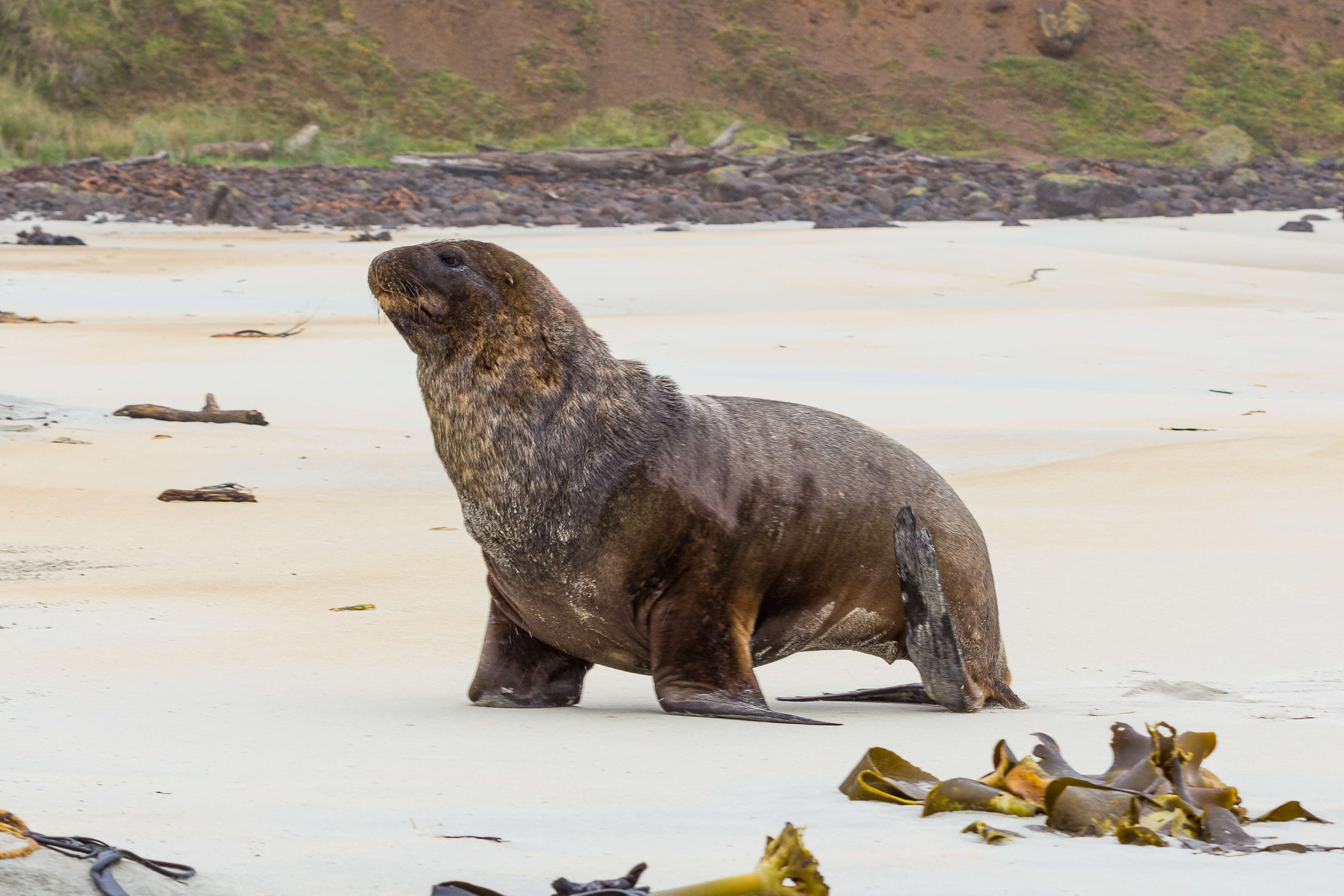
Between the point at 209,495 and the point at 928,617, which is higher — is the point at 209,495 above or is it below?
below

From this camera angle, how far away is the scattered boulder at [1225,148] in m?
42.2

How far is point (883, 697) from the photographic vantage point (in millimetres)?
4488

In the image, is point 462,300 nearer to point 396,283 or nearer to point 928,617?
point 396,283

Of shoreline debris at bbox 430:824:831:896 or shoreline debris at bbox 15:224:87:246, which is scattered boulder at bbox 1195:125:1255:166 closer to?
shoreline debris at bbox 15:224:87:246

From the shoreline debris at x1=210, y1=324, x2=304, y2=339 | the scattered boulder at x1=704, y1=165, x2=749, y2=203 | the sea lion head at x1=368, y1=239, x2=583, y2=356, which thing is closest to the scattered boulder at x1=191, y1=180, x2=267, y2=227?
the scattered boulder at x1=704, y1=165, x2=749, y2=203

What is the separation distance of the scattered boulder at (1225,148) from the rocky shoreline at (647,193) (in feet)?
17.9

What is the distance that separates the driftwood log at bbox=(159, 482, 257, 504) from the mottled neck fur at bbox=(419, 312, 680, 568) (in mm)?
3091

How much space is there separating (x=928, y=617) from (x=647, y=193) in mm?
26119

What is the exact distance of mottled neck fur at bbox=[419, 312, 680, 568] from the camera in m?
4.09

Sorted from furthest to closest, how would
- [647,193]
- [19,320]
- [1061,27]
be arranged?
[1061,27], [647,193], [19,320]

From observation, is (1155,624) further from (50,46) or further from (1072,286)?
(50,46)

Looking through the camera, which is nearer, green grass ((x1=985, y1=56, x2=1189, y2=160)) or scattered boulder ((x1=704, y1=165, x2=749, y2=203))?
scattered boulder ((x1=704, y1=165, x2=749, y2=203))

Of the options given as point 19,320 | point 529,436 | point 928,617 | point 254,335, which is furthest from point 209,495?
point 19,320

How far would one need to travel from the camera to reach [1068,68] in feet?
167
